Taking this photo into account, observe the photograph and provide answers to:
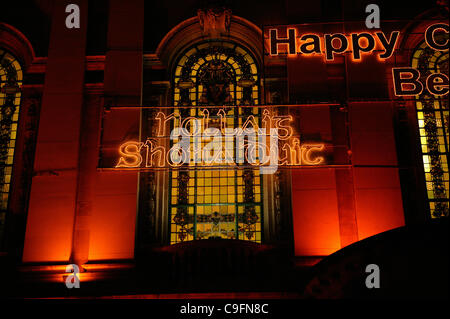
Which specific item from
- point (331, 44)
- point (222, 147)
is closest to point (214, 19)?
point (331, 44)

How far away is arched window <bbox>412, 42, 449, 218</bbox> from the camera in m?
13.2

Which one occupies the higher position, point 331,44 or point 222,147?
point 331,44

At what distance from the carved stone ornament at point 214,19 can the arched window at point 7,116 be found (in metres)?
6.31

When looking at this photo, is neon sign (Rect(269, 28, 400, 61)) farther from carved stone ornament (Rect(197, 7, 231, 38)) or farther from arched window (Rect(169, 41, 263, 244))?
carved stone ornament (Rect(197, 7, 231, 38))

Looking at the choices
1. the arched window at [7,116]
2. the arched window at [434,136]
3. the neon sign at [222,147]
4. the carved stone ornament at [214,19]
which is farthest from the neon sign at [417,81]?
the arched window at [7,116]

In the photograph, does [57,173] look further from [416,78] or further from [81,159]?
[416,78]

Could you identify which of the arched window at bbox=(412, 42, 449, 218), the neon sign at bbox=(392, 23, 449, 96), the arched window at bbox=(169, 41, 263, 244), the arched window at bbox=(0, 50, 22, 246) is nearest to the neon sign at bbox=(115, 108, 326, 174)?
the arched window at bbox=(169, 41, 263, 244)

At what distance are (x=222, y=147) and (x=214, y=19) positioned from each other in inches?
166

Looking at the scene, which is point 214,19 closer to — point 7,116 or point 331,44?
point 331,44

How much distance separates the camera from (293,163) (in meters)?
12.3

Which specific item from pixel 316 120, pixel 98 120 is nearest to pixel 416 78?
pixel 316 120

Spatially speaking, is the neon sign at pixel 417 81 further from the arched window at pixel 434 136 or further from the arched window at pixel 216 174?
the arched window at pixel 216 174

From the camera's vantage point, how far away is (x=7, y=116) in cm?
1441

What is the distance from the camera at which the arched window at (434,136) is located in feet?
43.2
